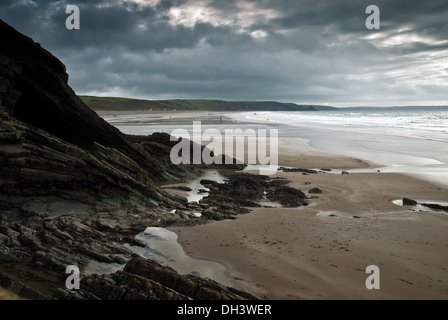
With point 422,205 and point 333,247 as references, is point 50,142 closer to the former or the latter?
point 333,247

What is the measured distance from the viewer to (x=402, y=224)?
1264 cm

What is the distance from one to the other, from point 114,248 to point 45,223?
2189mm

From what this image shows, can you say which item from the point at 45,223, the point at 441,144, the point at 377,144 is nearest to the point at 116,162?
the point at 45,223

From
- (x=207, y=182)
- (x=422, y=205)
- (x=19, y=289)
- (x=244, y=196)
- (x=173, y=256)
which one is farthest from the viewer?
(x=207, y=182)

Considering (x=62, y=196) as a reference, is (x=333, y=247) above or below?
below

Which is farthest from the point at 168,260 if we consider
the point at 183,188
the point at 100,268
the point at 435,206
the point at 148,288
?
the point at 435,206

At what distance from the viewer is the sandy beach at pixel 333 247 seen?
7.79 metres

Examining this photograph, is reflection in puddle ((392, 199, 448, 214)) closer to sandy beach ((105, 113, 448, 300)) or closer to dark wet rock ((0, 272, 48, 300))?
sandy beach ((105, 113, 448, 300))

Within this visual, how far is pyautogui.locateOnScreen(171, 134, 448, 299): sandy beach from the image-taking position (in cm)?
779

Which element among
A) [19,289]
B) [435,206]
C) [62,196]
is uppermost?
[62,196]

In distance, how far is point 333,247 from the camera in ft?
33.5

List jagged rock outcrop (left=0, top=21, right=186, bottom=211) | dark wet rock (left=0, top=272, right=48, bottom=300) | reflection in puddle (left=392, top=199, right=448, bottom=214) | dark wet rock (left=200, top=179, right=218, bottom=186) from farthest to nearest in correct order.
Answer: dark wet rock (left=200, top=179, right=218, bottom=186), reflection in puddle (left=392, top=199, right=448, bottom=214), jagged rock outcrop (left=0, top=21, right=186, bottom=211), dark wet rock (left=0, top=272, right=48, bottom=300)

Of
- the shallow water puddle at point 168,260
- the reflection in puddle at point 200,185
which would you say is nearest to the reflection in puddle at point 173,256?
the shallow water puddle at point 168,260

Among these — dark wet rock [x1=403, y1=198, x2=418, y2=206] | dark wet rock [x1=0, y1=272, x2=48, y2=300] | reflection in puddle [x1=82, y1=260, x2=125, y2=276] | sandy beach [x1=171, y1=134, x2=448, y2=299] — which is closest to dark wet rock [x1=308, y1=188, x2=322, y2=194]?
sandy beach [x1=171, y1=134, x2=448, y2=299]
